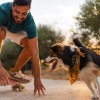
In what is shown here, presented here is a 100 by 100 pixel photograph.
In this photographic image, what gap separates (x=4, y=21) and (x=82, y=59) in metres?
1.76

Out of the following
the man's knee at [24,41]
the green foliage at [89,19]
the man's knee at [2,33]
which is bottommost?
the green foliage at [89,19]

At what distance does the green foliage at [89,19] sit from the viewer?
18859 mm

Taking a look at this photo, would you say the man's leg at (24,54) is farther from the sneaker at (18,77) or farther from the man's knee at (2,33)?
the man's knee at (2,33)

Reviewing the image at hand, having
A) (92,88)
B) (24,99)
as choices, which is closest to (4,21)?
(24,99)

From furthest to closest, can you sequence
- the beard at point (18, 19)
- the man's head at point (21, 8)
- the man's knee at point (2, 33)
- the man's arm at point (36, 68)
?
the man's knee at point (2, 33) < the man's arm at point (36, 68) < the beard at point (18, 19) < the man's head at point (21, 8)

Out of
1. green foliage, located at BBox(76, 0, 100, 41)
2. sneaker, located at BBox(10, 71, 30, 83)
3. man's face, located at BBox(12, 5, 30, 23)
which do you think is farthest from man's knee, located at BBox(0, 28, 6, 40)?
green foliage, located at BBox(76, 0, 100, 41)

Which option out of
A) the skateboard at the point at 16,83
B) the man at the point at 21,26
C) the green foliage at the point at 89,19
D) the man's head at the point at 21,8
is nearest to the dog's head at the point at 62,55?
the man at the point at 21,26

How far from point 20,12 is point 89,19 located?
13626mm

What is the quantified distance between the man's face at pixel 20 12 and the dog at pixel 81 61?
1.47 metres

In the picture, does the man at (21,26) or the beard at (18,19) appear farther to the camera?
the beard at (18,19)

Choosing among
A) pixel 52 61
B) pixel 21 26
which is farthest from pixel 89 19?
pixel 21 26

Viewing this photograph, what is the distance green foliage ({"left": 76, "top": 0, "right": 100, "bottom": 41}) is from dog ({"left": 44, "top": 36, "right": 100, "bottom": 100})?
463 inches

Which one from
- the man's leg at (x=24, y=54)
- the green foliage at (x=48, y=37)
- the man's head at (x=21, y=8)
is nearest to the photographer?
the man's head at (x=21, y=8)

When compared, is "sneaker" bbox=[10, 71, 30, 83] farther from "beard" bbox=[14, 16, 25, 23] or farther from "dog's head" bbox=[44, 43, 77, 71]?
"beard" bbox=[14, 16, 25, 23]
